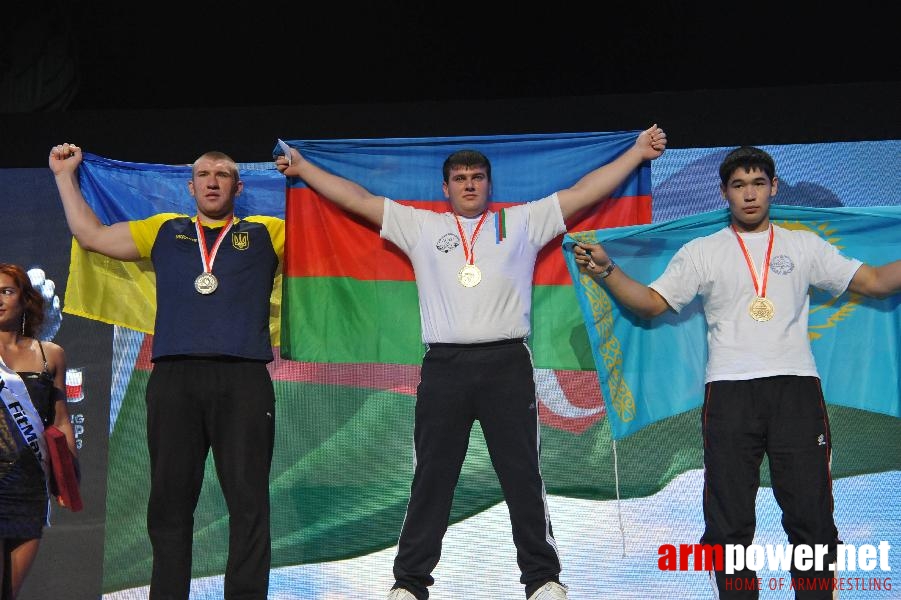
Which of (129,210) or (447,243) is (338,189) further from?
(129,210)

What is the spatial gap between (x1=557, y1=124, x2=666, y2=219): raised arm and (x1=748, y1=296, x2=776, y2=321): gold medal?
0.70 metres

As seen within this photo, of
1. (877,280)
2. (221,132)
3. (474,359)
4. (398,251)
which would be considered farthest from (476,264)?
(221,132)

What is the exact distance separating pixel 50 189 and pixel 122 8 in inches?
35.9

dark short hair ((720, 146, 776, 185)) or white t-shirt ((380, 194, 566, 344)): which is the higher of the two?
dark short hair ((720, 146, 776, 185))

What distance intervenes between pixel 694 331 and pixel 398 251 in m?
1.11

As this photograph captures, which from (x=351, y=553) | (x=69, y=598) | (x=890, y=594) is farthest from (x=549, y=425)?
(x=69, y=598)

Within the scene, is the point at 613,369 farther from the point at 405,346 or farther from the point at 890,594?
the point at 890,594

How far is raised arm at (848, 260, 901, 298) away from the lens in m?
3.26

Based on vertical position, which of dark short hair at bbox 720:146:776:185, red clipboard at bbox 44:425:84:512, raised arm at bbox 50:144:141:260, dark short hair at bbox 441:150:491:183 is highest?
dark short hair at bbox 441:150:491:183

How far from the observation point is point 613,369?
136 inches

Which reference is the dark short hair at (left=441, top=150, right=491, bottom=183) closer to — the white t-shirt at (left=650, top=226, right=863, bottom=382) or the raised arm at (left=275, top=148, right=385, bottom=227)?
the raised arm at (left=275, top=148, right=385, bottom=227)

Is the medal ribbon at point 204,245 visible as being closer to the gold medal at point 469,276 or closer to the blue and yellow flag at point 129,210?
Result: the blue and yellow flag at point 129,210

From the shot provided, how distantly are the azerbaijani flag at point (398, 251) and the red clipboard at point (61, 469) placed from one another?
0.84m

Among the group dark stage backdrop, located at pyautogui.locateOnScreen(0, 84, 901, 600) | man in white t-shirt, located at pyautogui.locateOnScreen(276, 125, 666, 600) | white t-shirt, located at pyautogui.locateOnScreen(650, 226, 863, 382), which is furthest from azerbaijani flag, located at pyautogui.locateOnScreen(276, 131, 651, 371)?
dark stage backdrop, located at pyautogui.locateOnScreen(0, 84, 901, 600)
